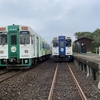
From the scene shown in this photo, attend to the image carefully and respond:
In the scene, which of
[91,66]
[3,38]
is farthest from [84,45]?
[91,66]

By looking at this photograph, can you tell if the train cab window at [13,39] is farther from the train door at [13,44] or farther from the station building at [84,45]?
the station building at [84,45]

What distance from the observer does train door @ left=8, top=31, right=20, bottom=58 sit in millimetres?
14133

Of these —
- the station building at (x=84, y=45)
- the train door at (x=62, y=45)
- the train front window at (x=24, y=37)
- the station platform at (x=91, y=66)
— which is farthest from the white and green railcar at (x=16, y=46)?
the station building at (x=84, y=45)

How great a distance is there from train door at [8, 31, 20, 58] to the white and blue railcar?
9.99 metres

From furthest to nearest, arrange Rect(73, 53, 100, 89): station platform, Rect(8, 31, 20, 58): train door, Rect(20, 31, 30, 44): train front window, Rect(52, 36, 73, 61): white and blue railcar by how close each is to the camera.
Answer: Rect(52, 36, 73, 61): white and blue railcar, Rect(20, 31, 30, 44): train front window, Rect(8, 31, 20, 58): train door, Rect(73, 53, 100, 89): station platform

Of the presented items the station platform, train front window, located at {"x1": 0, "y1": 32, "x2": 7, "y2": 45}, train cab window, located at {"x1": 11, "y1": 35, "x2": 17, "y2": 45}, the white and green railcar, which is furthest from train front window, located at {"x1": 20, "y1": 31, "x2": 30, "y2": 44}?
the station platform

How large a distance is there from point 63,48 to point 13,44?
1021 cm

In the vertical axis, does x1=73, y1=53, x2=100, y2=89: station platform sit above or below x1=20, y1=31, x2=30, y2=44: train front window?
below

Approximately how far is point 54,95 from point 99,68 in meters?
2.49

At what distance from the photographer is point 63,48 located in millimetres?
23562

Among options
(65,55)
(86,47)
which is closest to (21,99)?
(65,55)

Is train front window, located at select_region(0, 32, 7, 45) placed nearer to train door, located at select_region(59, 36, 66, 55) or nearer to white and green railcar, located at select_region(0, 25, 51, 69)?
white and green railcar, located at select_region(0, 25, 51, 69)

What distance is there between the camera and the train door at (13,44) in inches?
556

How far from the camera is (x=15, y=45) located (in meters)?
14.2
